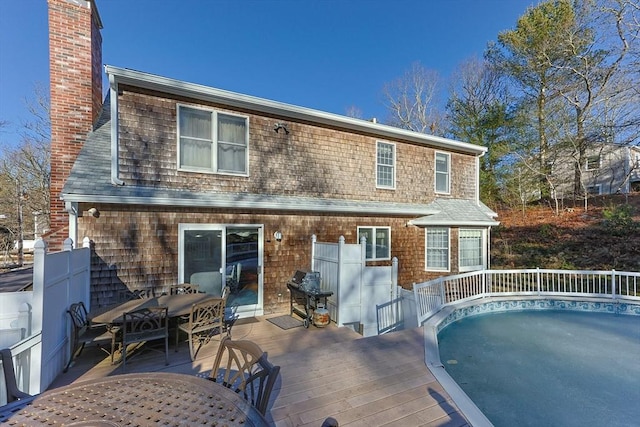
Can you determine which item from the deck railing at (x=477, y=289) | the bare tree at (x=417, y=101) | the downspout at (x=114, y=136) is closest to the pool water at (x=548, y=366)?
the deck railing at (x=477, y=289)

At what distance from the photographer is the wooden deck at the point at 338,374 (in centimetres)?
306

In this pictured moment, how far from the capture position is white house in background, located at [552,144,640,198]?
16.5m

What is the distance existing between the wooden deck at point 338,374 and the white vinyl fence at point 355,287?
2.02 ft

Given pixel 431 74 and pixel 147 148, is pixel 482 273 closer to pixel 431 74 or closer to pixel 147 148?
pixel 147 148

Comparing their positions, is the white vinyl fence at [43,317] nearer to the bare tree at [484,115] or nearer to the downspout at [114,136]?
the downspout at [114,136]

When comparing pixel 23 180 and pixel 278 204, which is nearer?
pixel 278 204

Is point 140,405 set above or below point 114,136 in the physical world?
below

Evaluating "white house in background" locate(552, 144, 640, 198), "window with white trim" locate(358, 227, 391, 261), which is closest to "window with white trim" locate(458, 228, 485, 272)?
"window with white trim" locate(358, 227, 391, 261)

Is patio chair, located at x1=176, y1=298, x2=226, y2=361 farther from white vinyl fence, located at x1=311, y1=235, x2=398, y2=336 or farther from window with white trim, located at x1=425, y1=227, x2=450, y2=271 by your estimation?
window with white trim, located at x1=425, y1=227, x2=450, y2=271

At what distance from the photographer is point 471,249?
10.2 metres

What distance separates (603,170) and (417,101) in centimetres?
1328

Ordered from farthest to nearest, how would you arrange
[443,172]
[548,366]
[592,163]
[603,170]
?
1. [603,170]
2. [592,163]
3. [443,172]
4. [548,366]

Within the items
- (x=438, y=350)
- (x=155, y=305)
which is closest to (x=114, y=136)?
(x=155, y=305)

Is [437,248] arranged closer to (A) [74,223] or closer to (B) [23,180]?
(A) [74,223]
